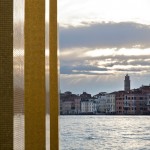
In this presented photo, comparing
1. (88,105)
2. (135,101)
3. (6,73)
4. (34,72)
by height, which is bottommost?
(88,105)

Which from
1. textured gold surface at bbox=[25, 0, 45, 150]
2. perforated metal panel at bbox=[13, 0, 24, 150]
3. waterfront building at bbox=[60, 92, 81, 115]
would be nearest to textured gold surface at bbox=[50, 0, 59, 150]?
textured gold surface at bbox=[25, 0, 45, 150]

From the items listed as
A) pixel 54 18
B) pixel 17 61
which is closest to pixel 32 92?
pixel 17 61

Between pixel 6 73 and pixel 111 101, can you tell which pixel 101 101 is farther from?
pixel 6 73

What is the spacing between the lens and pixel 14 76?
2453 millimetres

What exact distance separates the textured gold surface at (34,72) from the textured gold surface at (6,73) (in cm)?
189

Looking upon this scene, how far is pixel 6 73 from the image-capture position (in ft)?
7.89

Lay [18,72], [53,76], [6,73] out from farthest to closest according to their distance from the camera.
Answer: [53,76] → [18,72] → [6,73]

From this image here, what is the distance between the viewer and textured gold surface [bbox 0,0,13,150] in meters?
2.37

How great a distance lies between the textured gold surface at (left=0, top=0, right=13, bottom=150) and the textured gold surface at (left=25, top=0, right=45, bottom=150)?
1.89m

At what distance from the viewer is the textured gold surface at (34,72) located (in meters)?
4.33

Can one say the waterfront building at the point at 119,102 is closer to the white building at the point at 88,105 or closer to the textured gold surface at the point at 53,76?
the white building at the point at 88,105

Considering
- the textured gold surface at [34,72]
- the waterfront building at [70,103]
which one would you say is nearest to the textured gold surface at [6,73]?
the textured gold surface at [34,72]

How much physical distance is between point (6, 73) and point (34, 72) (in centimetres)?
193

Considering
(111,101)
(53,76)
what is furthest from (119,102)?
(53,76)
